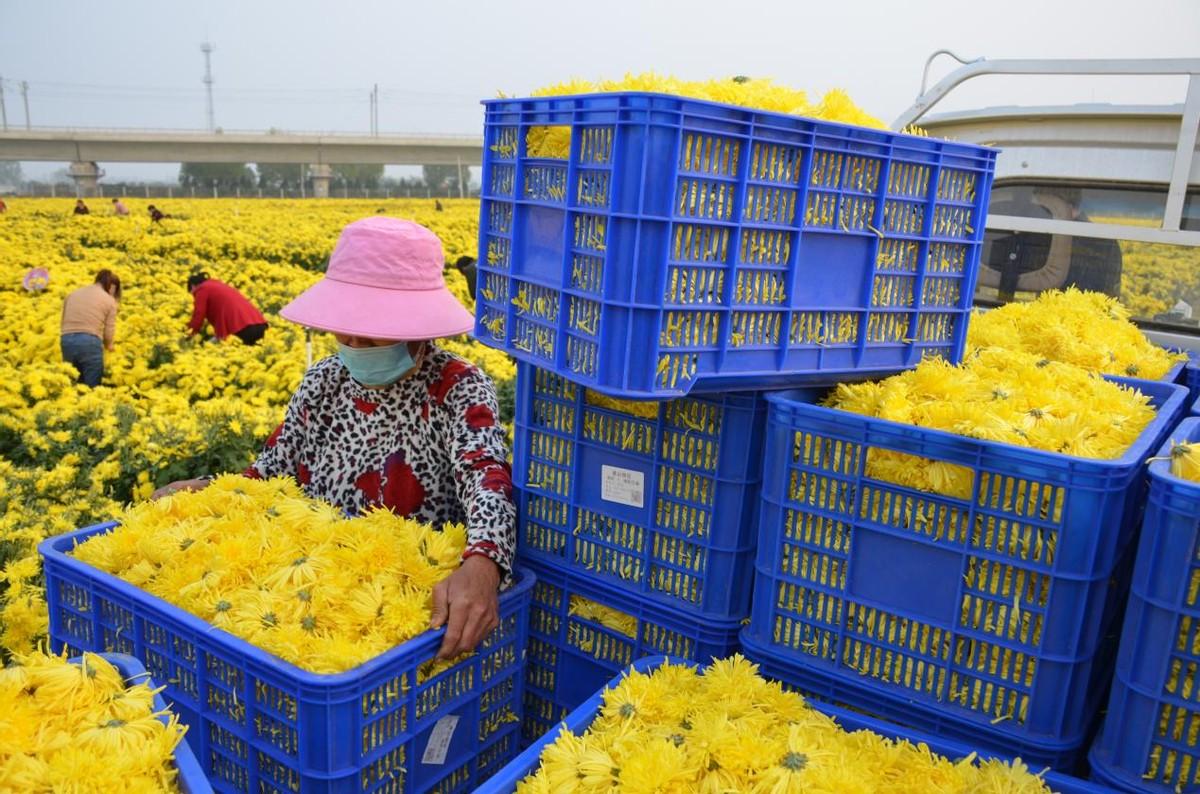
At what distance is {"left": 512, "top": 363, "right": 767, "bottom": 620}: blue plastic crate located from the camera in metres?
2.36

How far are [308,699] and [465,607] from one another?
455 mm

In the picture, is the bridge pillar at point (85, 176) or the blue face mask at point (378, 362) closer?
the blue face mask at point (378, 362)

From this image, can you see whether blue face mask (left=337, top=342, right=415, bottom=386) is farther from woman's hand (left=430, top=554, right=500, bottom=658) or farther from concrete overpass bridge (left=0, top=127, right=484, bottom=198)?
concrete overpass bridge (left=0, top=127, right=484, bottom=198)

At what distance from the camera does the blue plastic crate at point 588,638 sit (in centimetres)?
246

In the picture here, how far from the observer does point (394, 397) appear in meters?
3.01

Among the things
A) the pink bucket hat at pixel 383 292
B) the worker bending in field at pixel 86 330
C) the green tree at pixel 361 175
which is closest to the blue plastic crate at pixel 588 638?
the pink bucket hat at pixel 383 292

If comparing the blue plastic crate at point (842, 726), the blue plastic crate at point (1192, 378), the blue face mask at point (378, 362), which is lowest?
the blue plastic crate at point (842, 726)

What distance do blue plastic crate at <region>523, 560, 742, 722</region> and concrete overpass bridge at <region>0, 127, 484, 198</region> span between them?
48187mm

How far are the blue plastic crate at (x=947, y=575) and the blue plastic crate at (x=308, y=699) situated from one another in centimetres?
78

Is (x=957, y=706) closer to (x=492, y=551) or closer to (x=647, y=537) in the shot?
(x=647, y=537)

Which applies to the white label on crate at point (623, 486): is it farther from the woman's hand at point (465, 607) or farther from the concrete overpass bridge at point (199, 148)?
the concrete overpass bridge at point (199, 148)

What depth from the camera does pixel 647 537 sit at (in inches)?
98.7

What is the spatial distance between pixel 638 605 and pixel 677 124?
1.34 m

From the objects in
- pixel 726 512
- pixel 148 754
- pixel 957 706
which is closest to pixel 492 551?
pixel 726 512
